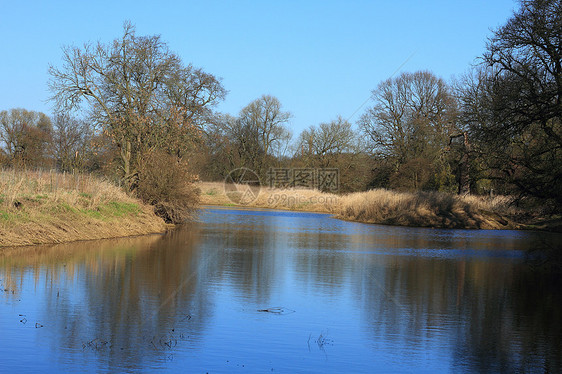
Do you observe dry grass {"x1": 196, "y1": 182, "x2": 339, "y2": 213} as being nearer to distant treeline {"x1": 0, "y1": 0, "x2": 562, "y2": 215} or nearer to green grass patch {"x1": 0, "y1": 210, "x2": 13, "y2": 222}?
distant treeline {"x1": 0, "y1": 0, "x2": 562, "y2": 215}

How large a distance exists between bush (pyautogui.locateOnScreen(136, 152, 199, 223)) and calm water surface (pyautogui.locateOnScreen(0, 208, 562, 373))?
900cm

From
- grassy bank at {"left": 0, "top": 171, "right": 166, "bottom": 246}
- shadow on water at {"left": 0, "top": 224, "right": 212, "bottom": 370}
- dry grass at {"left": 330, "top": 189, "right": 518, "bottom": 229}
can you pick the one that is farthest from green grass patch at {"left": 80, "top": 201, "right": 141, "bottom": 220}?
dry grass at {"left": 330, "top": 189, "right": 518, "bottom": 229}

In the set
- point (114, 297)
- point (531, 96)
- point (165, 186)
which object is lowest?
point (114, 297)

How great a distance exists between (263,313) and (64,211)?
1130cm

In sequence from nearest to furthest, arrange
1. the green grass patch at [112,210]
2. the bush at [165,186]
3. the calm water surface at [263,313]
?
the calm water surface at [263,313] < the green grass patch at [112,210] < the bush at [165,186]

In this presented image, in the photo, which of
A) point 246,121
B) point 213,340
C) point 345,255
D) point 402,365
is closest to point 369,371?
point 402,365

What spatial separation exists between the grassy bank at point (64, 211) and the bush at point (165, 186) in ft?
5.15

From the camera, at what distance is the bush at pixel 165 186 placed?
26641 millimetres

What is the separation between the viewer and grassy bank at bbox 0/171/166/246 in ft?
51.8

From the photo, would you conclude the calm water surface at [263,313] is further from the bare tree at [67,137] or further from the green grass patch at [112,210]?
the bare tree at [67,137]

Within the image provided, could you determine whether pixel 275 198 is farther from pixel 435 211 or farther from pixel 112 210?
pixel 112 210

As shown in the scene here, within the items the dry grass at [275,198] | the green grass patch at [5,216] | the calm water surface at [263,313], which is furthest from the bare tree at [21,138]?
the calm water surface at [263,313]

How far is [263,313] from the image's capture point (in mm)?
9430

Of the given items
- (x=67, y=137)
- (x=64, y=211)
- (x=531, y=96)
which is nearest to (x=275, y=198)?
(x=67, y=137)
